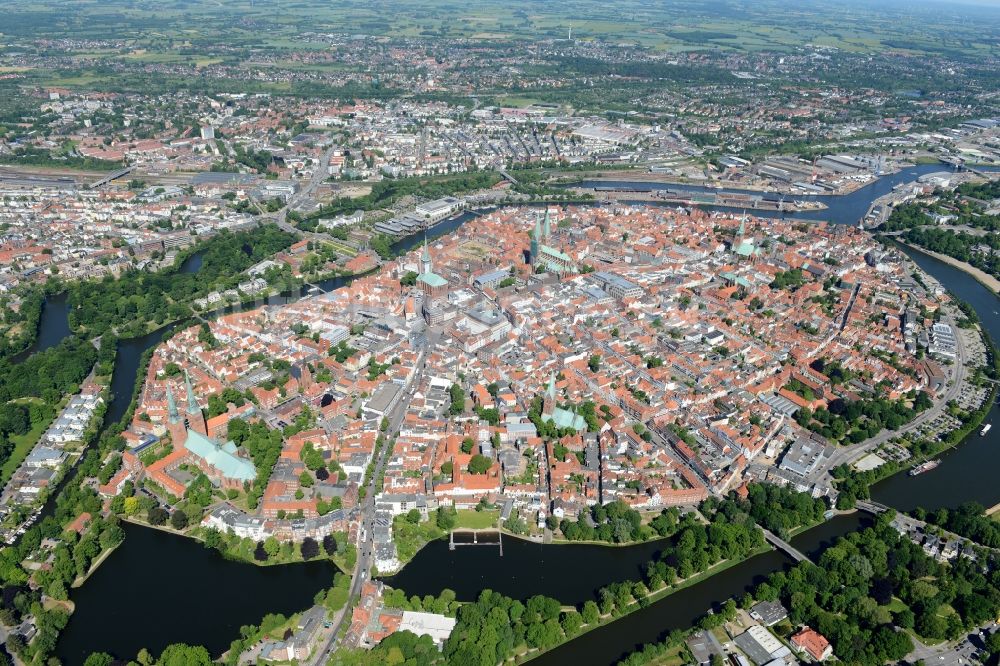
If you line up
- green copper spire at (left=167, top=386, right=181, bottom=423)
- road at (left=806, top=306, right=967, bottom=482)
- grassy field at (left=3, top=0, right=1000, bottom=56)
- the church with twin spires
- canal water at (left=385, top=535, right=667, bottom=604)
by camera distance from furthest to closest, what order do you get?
grassy field at (left=3, top=0, right=1000, bottom=56) < road at (left=806, top=306, right=967, bottom=482) < green copper spire at (left=167, top=386, right=181, bottom=423) < the church with twin spires < canal water at (left=385, top=535, right=667, bottom=604)

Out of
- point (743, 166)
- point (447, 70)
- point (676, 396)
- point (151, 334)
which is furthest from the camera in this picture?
point (447, 70)

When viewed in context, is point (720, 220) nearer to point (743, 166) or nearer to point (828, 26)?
point (743, 166)

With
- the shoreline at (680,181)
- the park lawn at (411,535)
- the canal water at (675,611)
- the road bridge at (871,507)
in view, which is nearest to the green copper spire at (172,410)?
the park lawn at (411,535)

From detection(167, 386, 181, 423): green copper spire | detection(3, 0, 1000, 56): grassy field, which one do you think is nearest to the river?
detection(167, 386, 181, 423): green copper spire

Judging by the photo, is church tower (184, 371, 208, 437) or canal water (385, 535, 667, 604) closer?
canal water (385, 535, 667, 604)

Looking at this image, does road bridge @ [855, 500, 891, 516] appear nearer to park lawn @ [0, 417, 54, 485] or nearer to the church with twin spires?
the church with twin spires

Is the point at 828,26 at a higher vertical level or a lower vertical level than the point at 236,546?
higher

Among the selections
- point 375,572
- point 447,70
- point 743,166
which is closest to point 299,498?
point 375,572
